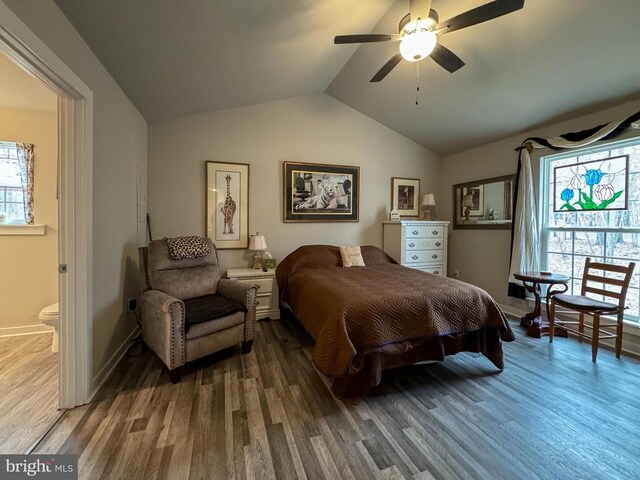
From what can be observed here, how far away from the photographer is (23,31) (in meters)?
1.21

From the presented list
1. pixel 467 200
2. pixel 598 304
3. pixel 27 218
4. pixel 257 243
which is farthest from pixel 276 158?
pixel 598 304

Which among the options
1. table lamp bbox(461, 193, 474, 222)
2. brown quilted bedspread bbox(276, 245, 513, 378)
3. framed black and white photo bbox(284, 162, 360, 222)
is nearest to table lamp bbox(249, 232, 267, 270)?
framed black and white photo bbox(284, 162, 360, 222)

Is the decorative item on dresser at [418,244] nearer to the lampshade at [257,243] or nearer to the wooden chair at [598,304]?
the wooden chair at [598,304]

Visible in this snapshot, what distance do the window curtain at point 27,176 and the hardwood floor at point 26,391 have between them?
1.26m

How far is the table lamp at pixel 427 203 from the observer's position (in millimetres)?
4293

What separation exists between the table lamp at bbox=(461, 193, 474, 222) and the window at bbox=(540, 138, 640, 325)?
0.93 m

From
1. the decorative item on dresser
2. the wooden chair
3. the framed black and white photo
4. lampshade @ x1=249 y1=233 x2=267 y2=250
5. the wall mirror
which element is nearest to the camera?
the wooden chair

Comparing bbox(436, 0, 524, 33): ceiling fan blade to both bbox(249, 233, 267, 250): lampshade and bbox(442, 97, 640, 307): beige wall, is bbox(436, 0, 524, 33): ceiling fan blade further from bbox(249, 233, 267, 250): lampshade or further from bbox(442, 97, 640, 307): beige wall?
bbox(249, 233, 267, 250): lampshade

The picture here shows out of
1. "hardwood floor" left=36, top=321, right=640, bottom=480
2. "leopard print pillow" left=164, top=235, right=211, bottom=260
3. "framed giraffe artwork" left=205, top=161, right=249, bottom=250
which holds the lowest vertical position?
"hardwood floor" left=36, top=321, right=640, bottom=480

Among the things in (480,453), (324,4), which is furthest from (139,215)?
(480,453)

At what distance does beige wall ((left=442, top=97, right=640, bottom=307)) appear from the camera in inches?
133

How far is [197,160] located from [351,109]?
235 centimetres

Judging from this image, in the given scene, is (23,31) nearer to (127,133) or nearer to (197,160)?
(127,133)

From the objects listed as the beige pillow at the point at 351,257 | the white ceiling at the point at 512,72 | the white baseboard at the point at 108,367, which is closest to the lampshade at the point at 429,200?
the white ceiling at the point at 512,72
